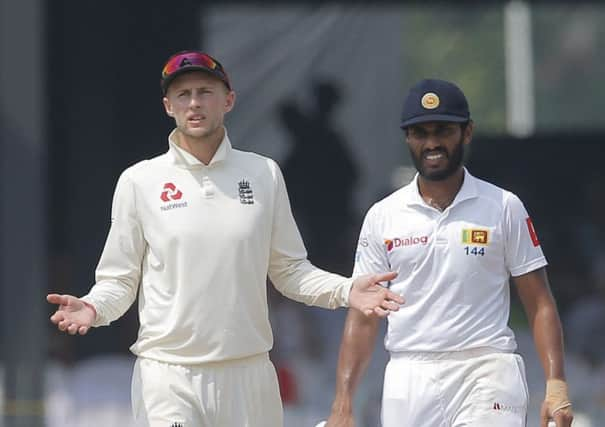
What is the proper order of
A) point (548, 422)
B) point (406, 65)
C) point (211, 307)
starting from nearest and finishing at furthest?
point (211, 307)
point (548, 422)
point (406, 65)

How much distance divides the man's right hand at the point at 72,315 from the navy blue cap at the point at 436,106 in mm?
1326

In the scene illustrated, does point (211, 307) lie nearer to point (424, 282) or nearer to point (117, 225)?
point (117, 225)

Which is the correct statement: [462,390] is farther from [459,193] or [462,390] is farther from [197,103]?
[197,103]

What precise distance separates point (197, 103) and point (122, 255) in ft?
1.79

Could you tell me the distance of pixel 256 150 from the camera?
9.84 metres

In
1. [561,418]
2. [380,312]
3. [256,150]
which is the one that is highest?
[256,150]

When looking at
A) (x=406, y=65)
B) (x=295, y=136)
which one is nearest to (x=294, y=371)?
(x=295, y=136)

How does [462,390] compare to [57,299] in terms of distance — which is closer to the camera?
[57,299]

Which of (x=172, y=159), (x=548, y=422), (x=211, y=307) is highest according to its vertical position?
(x=172, y=159)

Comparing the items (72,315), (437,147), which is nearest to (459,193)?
(437,147)

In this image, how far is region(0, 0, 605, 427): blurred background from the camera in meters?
9.52

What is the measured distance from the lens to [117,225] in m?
5.19

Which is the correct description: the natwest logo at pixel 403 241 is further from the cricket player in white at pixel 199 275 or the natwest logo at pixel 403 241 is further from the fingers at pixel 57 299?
the fingers at pixel 57 299

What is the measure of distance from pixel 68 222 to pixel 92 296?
4.79 m
